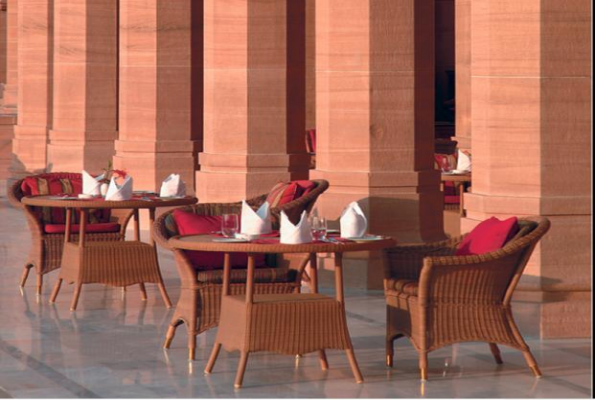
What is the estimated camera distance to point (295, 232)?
8188mm

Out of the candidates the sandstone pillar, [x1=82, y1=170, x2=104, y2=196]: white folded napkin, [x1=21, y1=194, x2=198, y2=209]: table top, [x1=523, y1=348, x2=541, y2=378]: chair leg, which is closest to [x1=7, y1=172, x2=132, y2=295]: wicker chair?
[x1=21, y1=194, x2=198, y2=209]: table top

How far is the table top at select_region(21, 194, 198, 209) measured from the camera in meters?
11.2

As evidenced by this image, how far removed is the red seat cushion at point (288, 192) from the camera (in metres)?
10.8

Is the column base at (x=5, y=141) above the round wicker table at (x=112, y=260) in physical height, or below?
above

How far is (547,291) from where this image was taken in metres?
9.45

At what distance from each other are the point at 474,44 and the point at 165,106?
7.80 meters

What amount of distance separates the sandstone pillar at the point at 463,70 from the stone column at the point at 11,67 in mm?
13572

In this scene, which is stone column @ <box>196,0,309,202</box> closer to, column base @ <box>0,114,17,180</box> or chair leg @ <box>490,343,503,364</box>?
chair leg @ <box>490,343,503,364</box>

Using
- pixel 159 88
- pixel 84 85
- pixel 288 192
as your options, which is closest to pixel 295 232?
pixel 288 192

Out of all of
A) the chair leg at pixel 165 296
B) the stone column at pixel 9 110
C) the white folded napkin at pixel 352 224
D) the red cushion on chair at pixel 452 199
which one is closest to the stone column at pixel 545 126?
the white folded napkin at pixel 352 224

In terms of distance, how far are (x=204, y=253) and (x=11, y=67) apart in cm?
2414

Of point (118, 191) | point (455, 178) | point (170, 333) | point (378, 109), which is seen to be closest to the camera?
point (170, 333)

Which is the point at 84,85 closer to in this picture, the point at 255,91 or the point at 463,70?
the point at 463,70

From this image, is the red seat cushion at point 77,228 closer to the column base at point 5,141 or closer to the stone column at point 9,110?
the stone column at point 9,110
